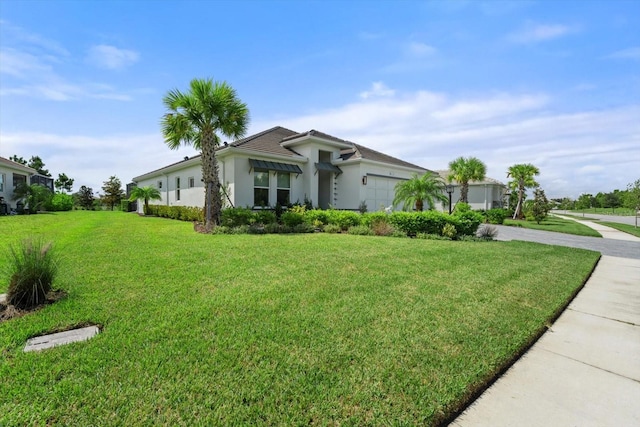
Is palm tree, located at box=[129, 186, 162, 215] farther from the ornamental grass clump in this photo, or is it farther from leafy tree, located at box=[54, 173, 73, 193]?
leafy tree, located at box=[54, 173, 73, 193]

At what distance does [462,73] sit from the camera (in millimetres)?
11570

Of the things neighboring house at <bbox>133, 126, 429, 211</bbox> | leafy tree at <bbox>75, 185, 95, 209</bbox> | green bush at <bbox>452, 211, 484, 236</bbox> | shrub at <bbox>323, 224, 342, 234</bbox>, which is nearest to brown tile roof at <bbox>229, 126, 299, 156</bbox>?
neighboring house at <bbox>133, 126, 429, 211</bbox>

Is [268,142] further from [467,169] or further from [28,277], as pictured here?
[467,169]

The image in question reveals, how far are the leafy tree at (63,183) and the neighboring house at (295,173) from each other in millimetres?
38165

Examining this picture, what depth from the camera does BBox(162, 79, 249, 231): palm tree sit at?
1238 centimetres

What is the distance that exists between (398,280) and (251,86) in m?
12.1

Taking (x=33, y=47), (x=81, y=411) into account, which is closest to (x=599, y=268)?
(x=81, y=411)

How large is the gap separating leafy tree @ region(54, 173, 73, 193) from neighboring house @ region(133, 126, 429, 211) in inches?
1503

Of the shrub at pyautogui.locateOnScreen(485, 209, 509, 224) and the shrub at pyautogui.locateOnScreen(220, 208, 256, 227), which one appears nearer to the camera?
the shrub at pyautogui.locateOnScreen(220, 208, 256, 227)

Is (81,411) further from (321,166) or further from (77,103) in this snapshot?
(321,166)

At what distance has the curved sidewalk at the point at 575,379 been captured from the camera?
232cm

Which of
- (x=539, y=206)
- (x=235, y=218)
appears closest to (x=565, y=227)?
(x=539, y=206)

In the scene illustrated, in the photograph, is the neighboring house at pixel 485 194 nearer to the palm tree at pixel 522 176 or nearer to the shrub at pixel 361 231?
the palm tree at pixel 522 176

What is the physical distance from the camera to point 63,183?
46375 mm
